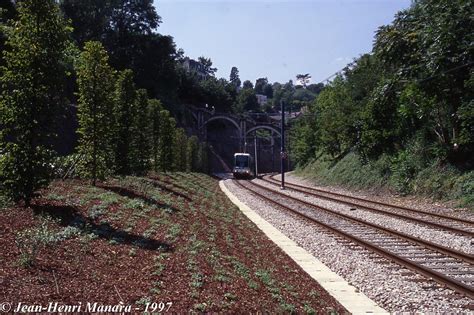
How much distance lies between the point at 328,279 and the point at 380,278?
0.95 metres

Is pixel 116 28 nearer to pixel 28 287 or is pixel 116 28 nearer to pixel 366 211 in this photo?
pixel 366 211

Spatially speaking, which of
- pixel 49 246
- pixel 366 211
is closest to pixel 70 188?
pixel 49 246

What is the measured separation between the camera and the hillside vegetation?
22297 mm

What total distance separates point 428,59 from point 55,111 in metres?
19.0

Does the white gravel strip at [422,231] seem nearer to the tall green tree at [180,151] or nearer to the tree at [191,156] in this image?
the tall green tree at [180,151]

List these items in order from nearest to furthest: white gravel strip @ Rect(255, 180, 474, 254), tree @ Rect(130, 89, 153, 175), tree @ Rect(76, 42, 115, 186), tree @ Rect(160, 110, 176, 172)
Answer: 1. white gravel strip @ Rect(255, 180, 474, 254)
2. tree @ Rect(76, 42, 115, 186)
3. tree @ Rect(130, 89, 153, 175)
4. tree @ Rect(160, 110, 176, 172)

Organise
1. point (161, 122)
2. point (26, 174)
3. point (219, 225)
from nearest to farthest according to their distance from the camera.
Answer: point (26, 174), point (219, 225), point (161, 122)

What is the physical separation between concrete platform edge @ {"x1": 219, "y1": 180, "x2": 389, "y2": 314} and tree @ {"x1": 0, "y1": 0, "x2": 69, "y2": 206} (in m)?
6.00

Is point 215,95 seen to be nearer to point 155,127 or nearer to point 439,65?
point 155,127

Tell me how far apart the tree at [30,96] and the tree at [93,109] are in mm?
6046

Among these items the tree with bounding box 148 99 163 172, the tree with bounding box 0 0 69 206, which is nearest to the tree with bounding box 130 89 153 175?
the tree with bounding box 148 99 163 172

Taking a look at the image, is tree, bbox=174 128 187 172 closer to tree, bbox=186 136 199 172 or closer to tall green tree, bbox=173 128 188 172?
tall green tree, bbox=173 128 188 172

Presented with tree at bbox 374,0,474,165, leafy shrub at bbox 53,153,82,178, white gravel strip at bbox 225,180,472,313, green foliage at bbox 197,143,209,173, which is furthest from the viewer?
green foliage at bbox 197,143,209,173

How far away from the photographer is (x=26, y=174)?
10492 mm
